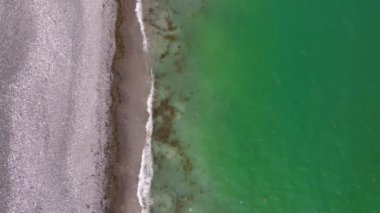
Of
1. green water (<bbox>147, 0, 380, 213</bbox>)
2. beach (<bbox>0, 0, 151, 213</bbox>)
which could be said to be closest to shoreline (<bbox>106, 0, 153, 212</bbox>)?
beach (<bbox>0, 0, 151, 213</bbox>)

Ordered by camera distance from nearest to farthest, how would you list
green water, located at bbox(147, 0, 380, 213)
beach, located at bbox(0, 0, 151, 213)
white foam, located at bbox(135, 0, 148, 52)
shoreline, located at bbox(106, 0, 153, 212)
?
beach, located at bbox(0, 0, 151, 213)
shoreline, located at bbox(106, 0, 153, 212)
green water, located at bbox(147, 0, 380, 213)
white foam, located at bbox(135, 0, 148, 52)

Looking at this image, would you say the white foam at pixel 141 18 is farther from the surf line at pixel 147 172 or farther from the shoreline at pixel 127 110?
the surf line at pixel 147 172

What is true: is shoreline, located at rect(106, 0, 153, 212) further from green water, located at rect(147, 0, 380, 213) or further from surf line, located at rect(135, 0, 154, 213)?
green water, located at rect(147, 0, 380, 213)

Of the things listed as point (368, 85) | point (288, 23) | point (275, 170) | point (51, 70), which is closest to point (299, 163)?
point (275, 170)

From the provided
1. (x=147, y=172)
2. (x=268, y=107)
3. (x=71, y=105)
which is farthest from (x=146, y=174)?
(x=268, y=107)

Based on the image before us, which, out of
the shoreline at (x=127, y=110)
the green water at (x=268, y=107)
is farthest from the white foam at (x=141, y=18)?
the green water at (x=268, y=107)

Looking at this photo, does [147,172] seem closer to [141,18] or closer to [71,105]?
[71,105]
